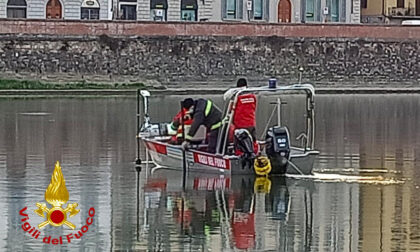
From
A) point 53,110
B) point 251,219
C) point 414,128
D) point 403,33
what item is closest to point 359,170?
point 251,219

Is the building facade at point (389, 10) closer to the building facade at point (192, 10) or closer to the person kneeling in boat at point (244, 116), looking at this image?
the building facade at point (192, 10)

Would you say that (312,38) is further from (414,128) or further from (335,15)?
(414,128)

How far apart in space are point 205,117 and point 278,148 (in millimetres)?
1362

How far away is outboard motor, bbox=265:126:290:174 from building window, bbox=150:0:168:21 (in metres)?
48.5

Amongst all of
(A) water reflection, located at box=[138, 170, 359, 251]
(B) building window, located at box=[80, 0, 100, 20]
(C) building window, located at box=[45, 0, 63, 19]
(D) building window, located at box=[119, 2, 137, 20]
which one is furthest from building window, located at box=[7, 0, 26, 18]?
(A) water reflection, located at box=[138, 170, 359, 251]

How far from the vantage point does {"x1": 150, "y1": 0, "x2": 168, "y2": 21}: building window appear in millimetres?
68062

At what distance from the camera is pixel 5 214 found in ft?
51.6

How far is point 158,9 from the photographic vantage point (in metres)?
68.2

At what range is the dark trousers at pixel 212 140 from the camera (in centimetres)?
2036

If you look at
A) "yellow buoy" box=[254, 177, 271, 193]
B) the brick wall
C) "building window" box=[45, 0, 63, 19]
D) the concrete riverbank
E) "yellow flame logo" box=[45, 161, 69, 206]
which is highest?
"building window" box=[45, 0, 63, 19]

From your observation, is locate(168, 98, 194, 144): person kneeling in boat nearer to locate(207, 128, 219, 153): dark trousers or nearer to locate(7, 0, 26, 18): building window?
locate(207, 128, 219, 153): dark trousers

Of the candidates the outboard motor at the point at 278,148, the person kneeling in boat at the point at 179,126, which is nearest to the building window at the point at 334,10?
the person kneeling in boat at the point at 179,126

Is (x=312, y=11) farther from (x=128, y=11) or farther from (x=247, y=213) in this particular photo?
(x=247, y=213)

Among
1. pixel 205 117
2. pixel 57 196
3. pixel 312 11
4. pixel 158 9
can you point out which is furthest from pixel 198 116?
pixel 312 11
